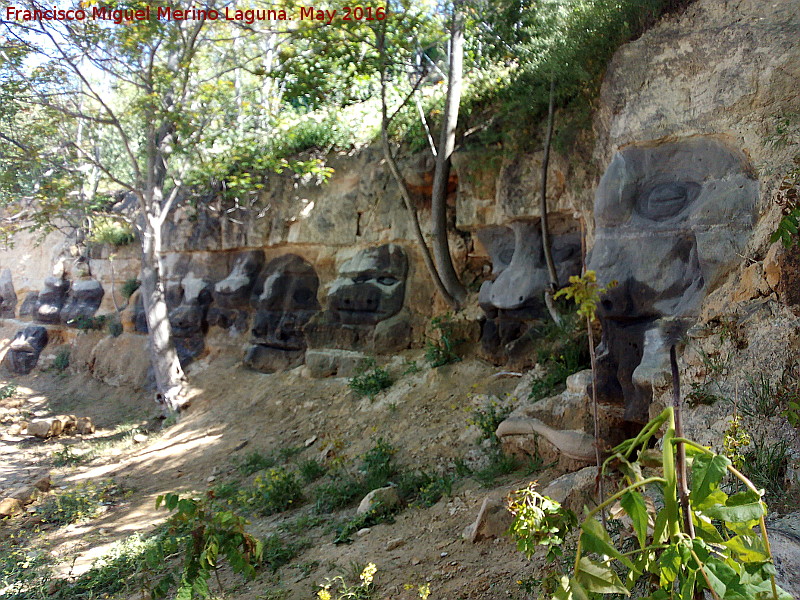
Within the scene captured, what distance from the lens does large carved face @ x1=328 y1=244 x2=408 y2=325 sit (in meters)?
8.92

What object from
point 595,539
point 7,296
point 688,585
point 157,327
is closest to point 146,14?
point 157,327

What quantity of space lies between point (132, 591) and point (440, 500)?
2.12 meters

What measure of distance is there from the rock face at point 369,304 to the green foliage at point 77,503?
3535mm

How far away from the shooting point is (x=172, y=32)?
893 centimetres

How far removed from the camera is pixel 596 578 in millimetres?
1414

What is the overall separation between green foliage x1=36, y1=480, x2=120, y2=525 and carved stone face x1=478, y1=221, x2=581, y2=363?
4300 millimetres

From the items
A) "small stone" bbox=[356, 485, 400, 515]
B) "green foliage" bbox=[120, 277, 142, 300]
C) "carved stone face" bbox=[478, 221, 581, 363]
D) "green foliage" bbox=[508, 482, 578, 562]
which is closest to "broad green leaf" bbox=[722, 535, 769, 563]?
"green foliage" bbox=[508, 482, 578, 562]

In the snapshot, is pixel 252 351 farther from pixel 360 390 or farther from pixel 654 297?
pixel 654 297

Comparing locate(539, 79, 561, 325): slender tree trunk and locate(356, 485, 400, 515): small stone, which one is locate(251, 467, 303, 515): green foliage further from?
locate(539, 79, 561, 325): slender tree trunk

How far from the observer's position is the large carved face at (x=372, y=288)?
8922 millimetres

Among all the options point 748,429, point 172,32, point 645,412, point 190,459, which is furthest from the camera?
point 172,32

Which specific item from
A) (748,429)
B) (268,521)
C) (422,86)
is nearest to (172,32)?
(422,86)

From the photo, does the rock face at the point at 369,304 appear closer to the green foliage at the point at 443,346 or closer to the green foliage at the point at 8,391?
the green foliage at the point at 443,346

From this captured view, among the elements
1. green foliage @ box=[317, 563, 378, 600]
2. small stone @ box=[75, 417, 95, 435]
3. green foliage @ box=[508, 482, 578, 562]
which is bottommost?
small stone @ box=[75, 417, 95, 435]
